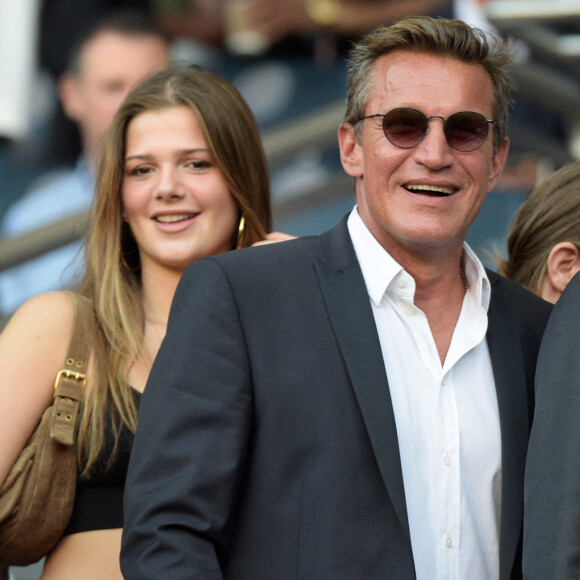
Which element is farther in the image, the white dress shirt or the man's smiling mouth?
the man's smiling mouth

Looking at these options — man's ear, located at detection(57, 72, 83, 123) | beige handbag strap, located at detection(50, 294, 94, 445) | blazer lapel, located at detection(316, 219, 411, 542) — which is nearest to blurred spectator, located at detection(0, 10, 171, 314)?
man's ear, located at detection(57, 72, 83, 123)

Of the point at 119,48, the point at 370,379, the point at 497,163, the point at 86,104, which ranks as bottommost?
the point at 370,379

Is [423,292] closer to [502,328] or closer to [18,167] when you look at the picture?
[502,328]

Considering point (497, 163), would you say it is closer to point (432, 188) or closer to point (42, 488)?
point (432, 188)

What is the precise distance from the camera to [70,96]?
18.1 feet

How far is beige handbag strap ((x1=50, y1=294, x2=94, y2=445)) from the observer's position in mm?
2559

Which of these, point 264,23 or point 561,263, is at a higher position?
point 264,23

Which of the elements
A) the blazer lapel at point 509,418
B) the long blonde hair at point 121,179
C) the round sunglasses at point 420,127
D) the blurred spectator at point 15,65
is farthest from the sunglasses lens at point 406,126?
the blurred spectator at point 15,65

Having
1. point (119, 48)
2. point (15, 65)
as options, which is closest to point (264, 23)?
point (119, 48)

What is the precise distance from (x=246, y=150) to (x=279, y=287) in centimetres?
76

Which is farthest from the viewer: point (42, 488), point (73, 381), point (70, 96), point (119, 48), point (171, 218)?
point (70, 96)

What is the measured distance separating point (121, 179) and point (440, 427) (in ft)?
3.70

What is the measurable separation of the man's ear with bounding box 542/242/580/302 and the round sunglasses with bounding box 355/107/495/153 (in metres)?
0.62

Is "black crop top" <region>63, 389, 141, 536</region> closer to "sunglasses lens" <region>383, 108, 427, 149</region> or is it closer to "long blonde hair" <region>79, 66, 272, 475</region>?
"long blonde hair" <region>79, 66, 272, 475</region>
